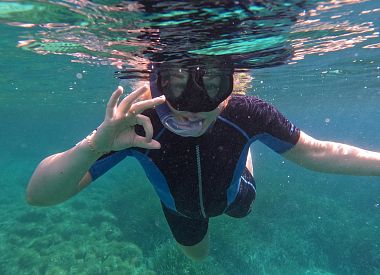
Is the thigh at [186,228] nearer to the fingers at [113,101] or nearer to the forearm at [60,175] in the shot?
the forearm at [60,175]

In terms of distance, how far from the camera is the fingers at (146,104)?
330cm

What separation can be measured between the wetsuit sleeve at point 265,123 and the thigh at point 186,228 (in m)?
2.43

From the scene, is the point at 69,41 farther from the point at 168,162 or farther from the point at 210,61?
the point at 168,162

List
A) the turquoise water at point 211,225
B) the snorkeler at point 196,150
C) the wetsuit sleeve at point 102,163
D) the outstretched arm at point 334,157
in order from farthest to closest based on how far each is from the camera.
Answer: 1. the turquoise water at point 211,225
2. the outstretched arm at point 334,157
3. the wetsuit sleeve at point 102,163
4. the snorkeler at point 196,150

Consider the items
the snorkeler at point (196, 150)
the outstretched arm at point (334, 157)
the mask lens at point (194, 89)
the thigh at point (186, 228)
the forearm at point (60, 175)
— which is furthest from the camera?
the thigh at point (186, 228)

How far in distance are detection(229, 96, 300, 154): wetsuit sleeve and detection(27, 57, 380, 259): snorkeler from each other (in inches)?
0.6

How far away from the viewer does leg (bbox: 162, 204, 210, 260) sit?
21.5 ft

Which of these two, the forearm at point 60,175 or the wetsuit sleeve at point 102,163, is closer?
the forearm at point 60,175

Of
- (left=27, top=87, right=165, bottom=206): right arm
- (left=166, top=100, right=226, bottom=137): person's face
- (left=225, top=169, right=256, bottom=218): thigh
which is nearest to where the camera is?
(left=27, top=87, right=165, bottom=206): right arm

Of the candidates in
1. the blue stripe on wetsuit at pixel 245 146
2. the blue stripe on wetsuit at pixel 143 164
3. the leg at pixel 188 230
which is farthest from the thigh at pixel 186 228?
the blue stripe on wetsuit at pixel 245 146

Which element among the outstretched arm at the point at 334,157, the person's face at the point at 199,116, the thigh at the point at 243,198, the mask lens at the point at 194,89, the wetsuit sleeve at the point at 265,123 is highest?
the mask lens at the point at 194,89

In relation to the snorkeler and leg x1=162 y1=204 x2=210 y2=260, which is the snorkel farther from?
leg x1=162 y1=204 x2=210 y2=260

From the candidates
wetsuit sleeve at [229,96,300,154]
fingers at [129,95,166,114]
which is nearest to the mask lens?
wetsuit sleeve at [229,96,300,154]

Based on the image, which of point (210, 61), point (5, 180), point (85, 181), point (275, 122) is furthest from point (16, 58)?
point (5, 180)
